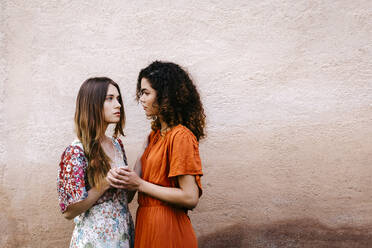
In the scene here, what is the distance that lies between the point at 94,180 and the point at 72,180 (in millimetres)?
136

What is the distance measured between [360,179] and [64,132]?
3.00 metres

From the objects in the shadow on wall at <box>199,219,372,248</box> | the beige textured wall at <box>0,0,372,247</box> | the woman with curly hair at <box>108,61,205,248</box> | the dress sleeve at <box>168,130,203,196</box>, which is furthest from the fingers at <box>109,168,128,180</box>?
the shadow on wall at <box>199,219,372,248</box>

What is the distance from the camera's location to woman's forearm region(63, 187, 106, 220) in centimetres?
194

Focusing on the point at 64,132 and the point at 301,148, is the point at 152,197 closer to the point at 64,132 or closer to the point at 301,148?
the point at 64,132

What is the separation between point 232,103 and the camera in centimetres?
315

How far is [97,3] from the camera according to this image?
3.19 m

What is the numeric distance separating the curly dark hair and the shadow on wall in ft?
4.52

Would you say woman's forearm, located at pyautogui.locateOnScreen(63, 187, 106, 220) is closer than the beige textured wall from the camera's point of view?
Yes

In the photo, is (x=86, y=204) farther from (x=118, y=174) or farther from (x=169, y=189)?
(x=169, y=189)

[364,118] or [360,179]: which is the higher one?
[364,118]

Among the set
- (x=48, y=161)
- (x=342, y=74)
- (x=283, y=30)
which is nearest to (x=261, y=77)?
(x=283, y=30)

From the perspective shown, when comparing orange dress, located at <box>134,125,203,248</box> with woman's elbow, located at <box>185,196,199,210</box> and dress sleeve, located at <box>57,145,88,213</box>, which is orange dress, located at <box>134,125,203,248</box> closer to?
woman's elbow, located at <box>185,196,199,210</box>

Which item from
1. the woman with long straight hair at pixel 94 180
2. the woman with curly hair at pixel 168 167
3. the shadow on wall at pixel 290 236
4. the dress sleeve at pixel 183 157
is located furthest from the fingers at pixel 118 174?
the shadow on wall at pixel 290 236

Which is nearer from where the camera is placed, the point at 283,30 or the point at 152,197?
the point at 152,197
